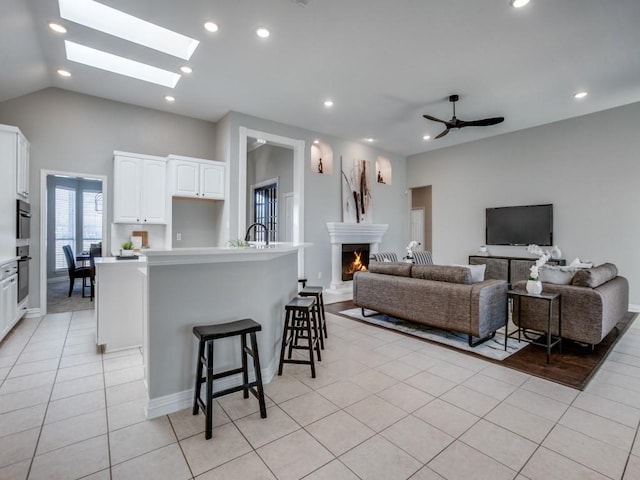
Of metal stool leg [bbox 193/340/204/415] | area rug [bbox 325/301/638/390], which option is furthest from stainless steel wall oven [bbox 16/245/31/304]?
area rug [bbox 325/301/638/390]

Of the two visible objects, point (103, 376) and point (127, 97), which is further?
point (127, 97)

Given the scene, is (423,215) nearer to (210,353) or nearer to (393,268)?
(393,268)

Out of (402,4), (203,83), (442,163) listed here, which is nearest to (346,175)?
(442,163)

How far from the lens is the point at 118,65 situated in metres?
4.12

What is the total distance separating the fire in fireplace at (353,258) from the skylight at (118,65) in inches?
169

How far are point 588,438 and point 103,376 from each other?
140 inches

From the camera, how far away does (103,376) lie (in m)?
2.68

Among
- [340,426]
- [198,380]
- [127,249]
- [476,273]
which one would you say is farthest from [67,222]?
[476,273]

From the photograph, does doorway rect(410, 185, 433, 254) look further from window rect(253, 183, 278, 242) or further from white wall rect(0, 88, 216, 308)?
white wall rect(0, 88, 216, 308)

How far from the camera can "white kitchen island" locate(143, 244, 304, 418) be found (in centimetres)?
209

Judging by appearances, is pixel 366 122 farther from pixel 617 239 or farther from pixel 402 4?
pixel 617 239

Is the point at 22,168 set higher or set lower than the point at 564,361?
higher

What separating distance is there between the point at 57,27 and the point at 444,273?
4884 mm

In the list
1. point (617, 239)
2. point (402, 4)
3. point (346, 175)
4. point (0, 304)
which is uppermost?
point (402, 4)
